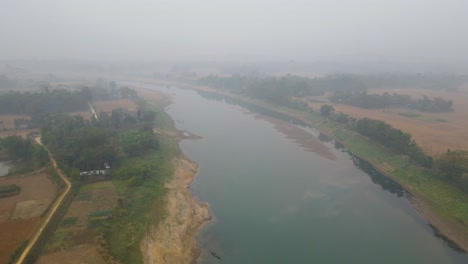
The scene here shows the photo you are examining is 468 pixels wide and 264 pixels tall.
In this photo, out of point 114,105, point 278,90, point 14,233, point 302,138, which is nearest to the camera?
point 14,233

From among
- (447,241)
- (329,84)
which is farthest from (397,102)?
(447,241)

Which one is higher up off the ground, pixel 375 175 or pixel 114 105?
pixel 375 175

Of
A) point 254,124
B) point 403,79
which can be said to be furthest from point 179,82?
point 403,79

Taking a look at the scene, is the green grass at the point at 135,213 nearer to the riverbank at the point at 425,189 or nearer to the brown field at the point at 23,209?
the brown field at the point at 23,209

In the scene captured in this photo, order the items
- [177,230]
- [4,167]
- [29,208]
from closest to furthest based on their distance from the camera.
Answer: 1. [29,208]
2. [177,230]
3. [4,167]

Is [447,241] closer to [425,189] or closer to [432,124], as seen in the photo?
[425,189]

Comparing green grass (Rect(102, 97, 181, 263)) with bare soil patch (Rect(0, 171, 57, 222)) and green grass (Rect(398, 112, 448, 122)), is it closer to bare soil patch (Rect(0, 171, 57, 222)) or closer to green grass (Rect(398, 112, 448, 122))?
bare soil patch (Rect(0, 171, 57, 222))
